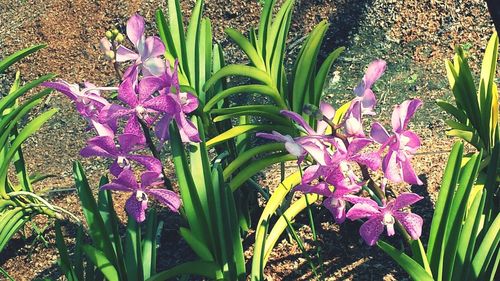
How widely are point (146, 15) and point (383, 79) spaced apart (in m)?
1.20

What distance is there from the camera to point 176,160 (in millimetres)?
1608

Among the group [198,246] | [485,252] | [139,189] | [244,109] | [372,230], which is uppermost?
[244,109]

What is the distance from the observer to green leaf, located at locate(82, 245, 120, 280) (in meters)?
1.68

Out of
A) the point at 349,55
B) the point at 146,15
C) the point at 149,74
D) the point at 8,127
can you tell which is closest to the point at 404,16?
the point at 349,55

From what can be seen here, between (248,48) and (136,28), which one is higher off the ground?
(248,48)

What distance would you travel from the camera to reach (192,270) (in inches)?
66.7

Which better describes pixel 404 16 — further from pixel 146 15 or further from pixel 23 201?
pixel 23 201

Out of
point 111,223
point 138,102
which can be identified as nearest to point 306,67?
point 111,223

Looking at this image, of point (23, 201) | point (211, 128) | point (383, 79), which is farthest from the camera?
point (383, 79)

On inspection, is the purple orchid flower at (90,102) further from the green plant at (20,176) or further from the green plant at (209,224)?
the green plant at (20,176)

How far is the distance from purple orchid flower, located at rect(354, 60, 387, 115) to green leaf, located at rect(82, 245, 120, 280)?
0.71 metres

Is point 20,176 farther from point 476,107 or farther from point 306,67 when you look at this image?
point 476,107

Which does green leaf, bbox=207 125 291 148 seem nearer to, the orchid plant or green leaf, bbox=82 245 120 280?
green leaf, bbox=82 245 120 280

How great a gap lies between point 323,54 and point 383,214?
1.79 metres
